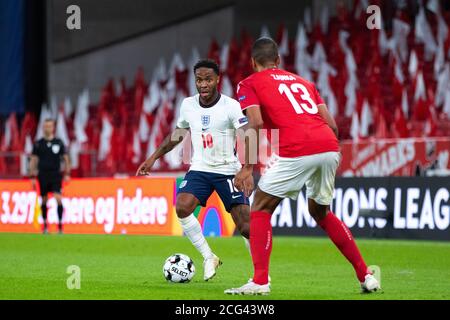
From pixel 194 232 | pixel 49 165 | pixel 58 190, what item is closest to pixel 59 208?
pixel 58 190

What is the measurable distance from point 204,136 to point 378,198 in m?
8.25

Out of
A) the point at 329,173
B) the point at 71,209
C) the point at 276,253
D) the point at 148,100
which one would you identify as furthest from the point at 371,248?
the point at 148,100

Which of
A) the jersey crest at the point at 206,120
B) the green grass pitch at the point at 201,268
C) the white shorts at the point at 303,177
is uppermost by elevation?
the jersey crest at the point at 206,120

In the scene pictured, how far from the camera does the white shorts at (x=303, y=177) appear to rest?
904 cm

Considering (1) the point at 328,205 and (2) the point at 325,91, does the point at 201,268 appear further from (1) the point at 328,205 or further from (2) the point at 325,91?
(2) the point at 325,91

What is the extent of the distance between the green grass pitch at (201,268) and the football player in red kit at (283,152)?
0.41m

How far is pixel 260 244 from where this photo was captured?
29.7 ft

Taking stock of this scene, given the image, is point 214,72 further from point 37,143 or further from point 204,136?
point 37,143

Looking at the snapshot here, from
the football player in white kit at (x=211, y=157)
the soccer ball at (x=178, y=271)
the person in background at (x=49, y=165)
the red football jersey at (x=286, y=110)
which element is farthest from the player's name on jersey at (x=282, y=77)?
the person in background at (x=49, y=165)

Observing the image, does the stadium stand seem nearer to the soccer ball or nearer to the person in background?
the person in background

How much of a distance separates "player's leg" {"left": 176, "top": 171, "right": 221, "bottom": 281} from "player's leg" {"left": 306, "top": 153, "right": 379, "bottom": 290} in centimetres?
198

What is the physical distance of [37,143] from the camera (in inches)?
881

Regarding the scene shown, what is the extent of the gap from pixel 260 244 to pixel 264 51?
1.59 meters

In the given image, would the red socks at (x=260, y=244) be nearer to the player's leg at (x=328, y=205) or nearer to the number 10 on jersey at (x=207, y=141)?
the player's leg at (x=328, y=205)
